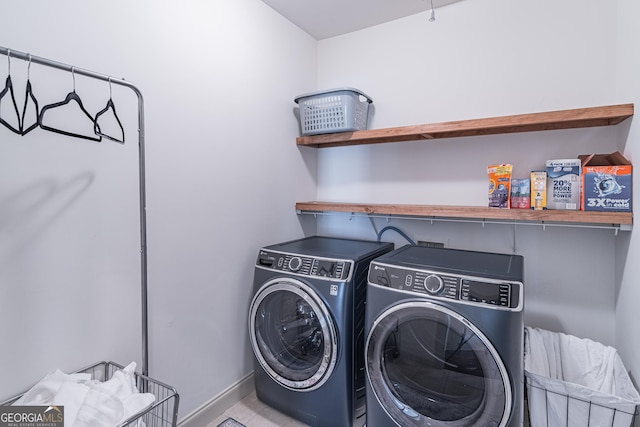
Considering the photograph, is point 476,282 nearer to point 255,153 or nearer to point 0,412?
point 255,153

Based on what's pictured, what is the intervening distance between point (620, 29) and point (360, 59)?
1.48 m

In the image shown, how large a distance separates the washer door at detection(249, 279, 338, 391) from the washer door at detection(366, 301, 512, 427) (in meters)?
0.31

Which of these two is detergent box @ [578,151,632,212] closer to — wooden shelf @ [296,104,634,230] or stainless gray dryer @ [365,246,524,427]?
wooden shelf @ [296,104,634,230]

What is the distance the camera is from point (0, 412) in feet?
3.27

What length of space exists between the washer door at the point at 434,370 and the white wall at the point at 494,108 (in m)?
0.85

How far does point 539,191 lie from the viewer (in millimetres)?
1647

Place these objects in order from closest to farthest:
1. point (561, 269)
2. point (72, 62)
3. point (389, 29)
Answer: point (72, 62) → point (561, 269) → point (389, 29)

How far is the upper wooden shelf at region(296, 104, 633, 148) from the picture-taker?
1.49 meters

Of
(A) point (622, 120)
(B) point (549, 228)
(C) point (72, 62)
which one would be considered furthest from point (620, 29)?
(C) point (72, 62)

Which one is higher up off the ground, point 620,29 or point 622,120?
point 620,29

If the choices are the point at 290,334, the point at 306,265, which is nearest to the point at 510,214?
the point at 306,265

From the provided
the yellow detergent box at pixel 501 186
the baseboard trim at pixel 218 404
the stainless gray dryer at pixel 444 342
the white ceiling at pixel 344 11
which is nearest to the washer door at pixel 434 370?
the stainless gray dryer at pixel 444 342

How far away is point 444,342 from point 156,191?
4.81 ft

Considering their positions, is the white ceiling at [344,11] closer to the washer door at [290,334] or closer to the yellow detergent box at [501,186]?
the yellow detergent box at [501,186]
